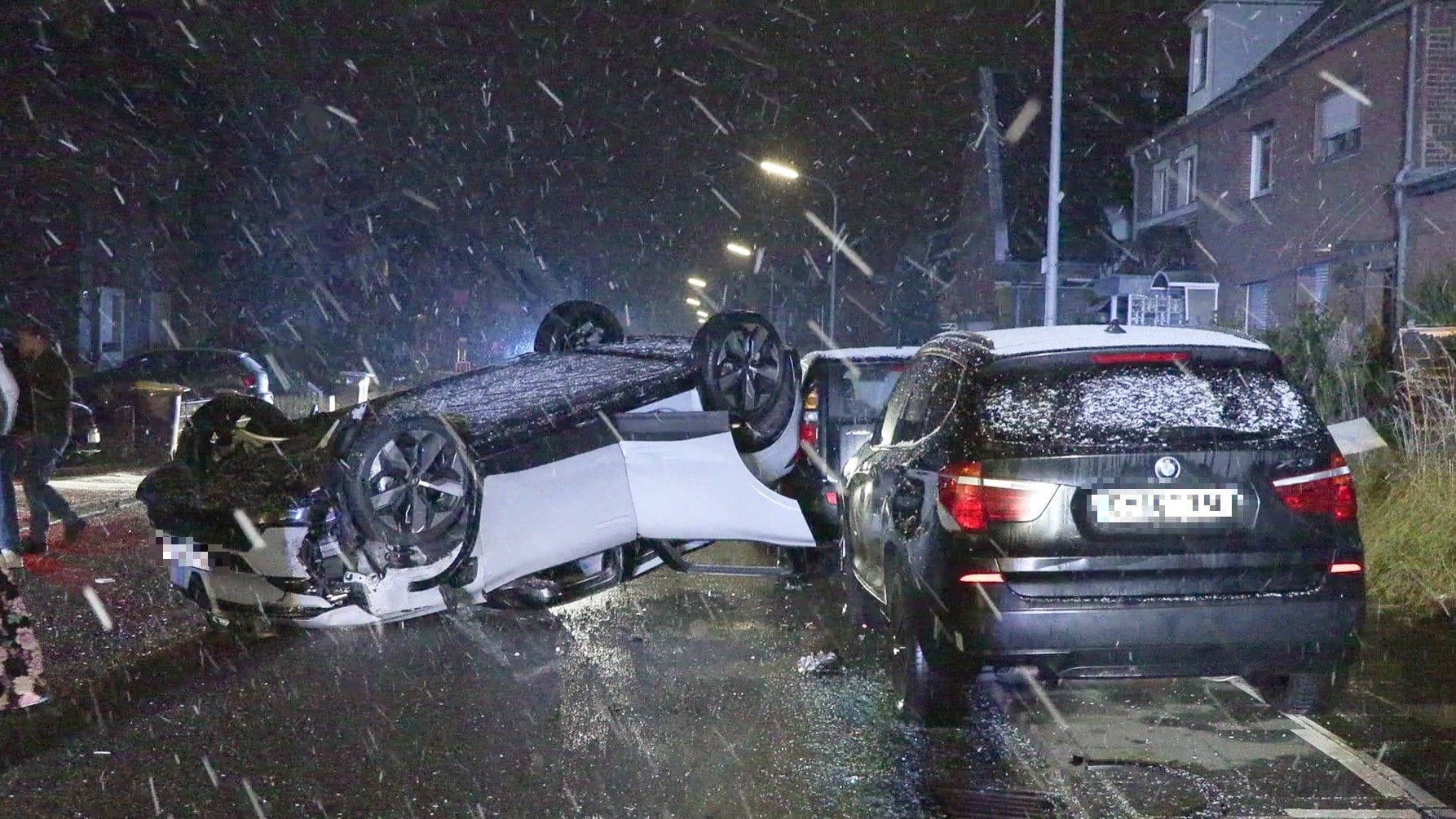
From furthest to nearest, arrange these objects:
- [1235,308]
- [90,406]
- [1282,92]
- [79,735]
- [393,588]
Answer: [1235,308] < [1282,92] < [90,406] < [393,588] < [79,735]

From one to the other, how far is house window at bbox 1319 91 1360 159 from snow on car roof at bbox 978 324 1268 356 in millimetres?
18565

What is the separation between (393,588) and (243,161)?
97.2 ft

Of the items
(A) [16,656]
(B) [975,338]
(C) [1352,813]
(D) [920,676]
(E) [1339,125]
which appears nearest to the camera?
(C) [1352,813]

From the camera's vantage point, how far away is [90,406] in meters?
17.7

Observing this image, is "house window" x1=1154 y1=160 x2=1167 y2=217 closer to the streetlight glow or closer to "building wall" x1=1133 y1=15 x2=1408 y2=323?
"building wall" x1=1133 y1=15 x2=1408 y2=323

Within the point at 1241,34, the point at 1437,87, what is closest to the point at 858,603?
the point at 1437,87

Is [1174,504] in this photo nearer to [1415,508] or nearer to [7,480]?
[1415,508]

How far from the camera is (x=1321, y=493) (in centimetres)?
487

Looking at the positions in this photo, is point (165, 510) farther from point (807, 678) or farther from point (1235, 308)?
point (1235, 308)

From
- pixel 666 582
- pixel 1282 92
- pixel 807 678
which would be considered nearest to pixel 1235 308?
pixel 1282 92

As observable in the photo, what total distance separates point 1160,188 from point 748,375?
26727 mm

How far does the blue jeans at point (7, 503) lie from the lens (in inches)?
368

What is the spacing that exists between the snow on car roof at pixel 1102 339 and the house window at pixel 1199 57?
25.8 metres

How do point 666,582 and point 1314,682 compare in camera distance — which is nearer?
point 1314,682
